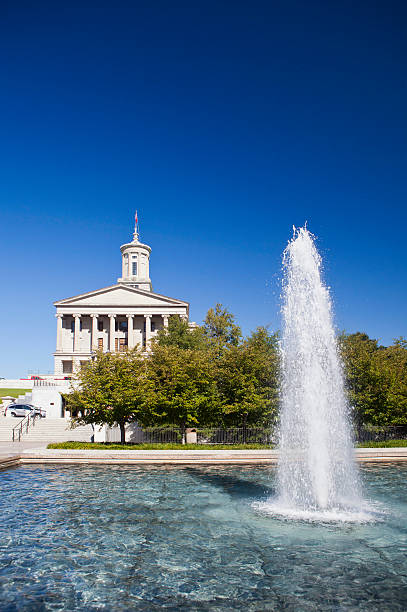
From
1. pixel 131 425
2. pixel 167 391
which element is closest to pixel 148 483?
pixel 167 391

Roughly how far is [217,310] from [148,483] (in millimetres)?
34708

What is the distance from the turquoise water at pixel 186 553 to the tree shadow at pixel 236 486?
0.10m

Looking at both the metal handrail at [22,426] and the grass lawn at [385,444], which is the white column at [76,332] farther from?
Result: the grass lawn at [385,444]

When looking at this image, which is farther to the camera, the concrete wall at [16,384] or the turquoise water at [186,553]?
the concrete wall at [16,384]

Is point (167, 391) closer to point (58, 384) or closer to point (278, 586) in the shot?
point (278, 586)

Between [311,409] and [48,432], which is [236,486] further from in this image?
[48,432]

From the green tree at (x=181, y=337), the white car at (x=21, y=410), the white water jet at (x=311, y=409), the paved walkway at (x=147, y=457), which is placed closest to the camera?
the white water jet at (x=311, y=409)

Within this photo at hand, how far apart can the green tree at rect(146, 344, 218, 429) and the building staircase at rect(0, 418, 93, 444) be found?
7.39m

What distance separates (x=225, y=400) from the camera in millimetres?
30578

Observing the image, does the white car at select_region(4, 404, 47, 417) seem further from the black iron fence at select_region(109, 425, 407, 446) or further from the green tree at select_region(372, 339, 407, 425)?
the green tree at select_region(372, 339, 407, 425)

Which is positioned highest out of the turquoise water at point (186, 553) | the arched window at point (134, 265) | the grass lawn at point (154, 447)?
the arched window at point (134, 265)

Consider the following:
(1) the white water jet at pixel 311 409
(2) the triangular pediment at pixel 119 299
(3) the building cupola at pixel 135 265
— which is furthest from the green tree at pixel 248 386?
(3) the building cupola at pixel 135 265

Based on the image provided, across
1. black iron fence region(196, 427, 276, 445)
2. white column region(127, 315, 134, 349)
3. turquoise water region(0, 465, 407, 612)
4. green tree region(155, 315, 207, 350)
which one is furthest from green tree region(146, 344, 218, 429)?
white column region(127, 315, 134, 349)

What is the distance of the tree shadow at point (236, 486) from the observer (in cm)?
1600
